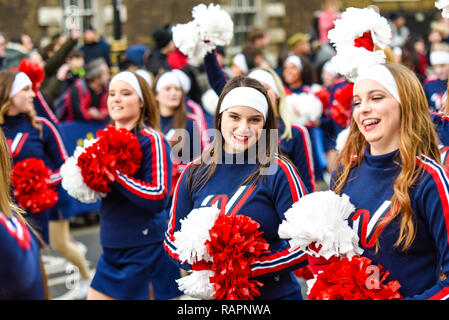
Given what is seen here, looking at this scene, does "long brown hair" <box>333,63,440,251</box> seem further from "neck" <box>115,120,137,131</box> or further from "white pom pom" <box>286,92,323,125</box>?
"white pom pom" <box>286,92,323,125</box>

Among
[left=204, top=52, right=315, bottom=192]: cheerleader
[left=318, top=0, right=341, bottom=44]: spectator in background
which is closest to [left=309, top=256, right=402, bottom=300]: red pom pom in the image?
[left=204, top=52, right=315, bottom=192]: cheerleader

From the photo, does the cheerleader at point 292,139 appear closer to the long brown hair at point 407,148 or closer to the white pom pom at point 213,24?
the white pom pom at point 213,24

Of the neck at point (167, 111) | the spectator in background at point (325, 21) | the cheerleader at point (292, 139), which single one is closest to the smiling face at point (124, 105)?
the cheerleader at point (292, 139)

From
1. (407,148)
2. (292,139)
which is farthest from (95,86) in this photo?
(407,148)

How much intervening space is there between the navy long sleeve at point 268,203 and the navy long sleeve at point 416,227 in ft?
1.51

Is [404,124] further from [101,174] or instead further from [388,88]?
[101,174]

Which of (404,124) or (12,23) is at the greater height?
(12,23)

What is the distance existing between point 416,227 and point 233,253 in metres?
0.75

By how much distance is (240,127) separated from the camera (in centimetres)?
353

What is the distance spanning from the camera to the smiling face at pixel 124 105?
4.85 meters
